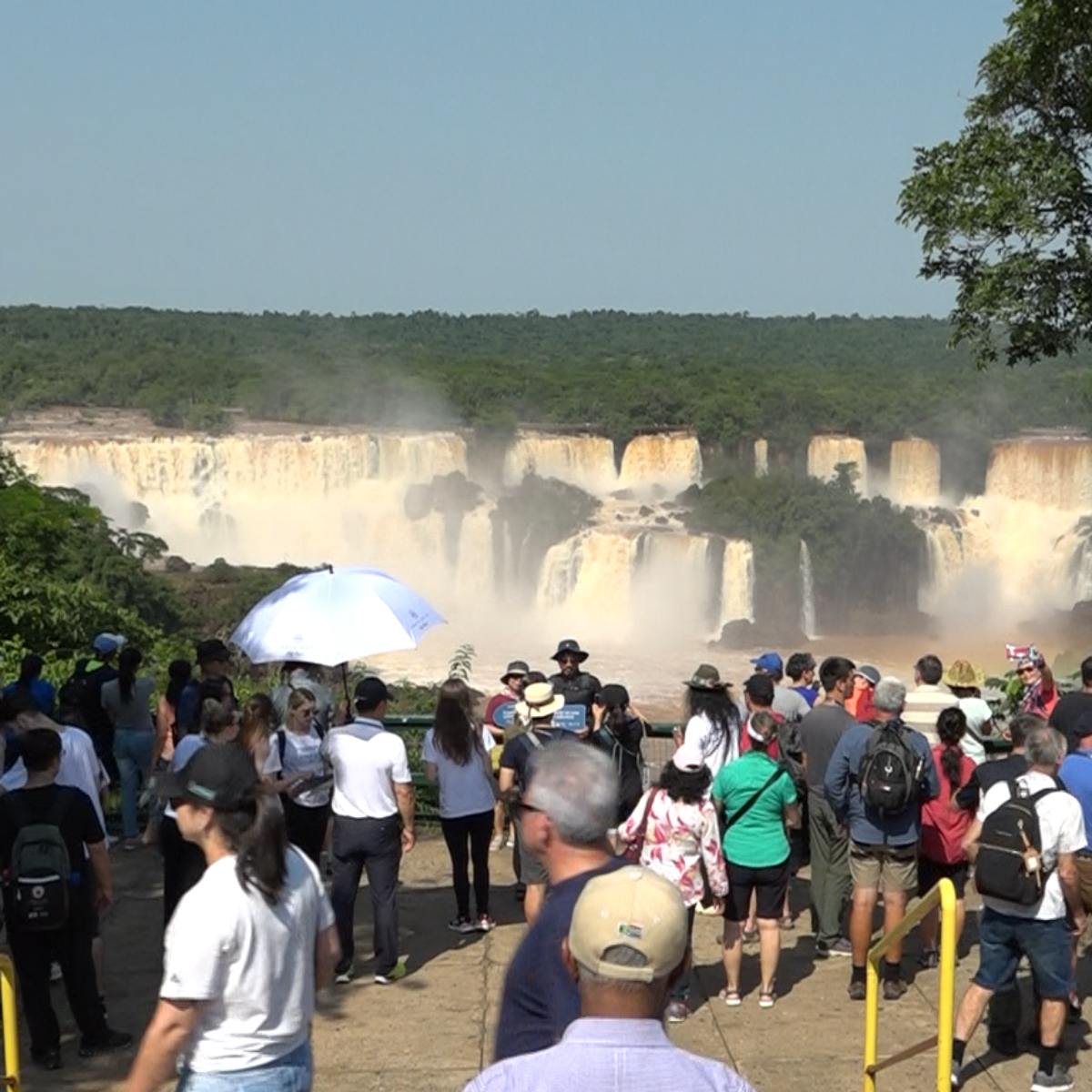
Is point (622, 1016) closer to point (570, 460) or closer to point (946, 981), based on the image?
point (946, 981)

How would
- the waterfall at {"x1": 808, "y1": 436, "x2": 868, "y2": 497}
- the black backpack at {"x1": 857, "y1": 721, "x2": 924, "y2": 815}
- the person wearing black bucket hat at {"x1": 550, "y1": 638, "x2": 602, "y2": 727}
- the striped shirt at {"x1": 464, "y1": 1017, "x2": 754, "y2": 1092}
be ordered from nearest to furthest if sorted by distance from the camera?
1. the striped shirt at {"x1": 464, "y1": 1017, "x2": 754, "y2": 1092}
2. the black backpack at {"x1": 857, "y1": 721, "x2": 924, "y2": 815}
3. the person wearing black bucket hat at {"x1": 550, "y1": 638, "x2": 602, "y2": 727}
4. the waterfall at {"x1": 808, "y1": 436, "x2": 868, "y2": 497}

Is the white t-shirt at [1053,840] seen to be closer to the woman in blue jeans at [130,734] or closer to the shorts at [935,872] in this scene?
the shorts at [935,872]

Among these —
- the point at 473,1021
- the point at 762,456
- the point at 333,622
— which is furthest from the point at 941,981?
the point at 762,456

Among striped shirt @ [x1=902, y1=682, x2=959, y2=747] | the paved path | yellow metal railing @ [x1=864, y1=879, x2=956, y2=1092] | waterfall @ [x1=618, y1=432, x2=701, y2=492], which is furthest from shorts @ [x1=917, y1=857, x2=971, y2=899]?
waterfall @ [x1=618, y1=432, x2=701, y2=492]

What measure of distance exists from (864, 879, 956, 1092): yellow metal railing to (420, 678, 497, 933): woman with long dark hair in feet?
7.98

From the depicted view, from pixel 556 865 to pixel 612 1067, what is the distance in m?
1.11

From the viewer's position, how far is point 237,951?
3.64 metres

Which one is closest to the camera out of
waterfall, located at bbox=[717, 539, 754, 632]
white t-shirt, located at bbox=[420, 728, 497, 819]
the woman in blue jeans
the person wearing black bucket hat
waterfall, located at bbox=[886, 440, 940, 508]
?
white t-shirt, located at bbox=[420, 728, 497, 819]

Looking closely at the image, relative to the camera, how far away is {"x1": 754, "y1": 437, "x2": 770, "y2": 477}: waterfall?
56131 mm

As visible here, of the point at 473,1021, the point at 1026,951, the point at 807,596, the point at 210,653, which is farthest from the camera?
the point at 807,596

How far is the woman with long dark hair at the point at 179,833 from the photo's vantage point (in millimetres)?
6715

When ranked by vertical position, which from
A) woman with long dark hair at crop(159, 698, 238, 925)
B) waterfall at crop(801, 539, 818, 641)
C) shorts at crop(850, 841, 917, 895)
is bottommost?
waterfall at crop(801, 539, 818, 641)

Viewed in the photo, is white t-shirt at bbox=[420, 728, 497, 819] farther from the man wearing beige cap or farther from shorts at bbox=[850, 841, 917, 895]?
the man wearing beige cap

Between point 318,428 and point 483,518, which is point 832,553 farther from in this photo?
point 318,428
